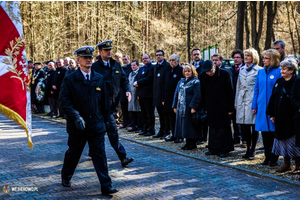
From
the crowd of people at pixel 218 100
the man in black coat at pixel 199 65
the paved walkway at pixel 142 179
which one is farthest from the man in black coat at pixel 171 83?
the paved walkway at pixel 142 179

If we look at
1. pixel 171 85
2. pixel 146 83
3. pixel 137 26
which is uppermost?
pixel 137 26

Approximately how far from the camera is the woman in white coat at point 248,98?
7.74 meters

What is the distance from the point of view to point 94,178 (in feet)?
20.7

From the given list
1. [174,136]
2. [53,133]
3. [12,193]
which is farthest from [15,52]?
[53,133]

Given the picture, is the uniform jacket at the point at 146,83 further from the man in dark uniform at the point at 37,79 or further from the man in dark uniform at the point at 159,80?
the man in dark uniform at the point at 37,79

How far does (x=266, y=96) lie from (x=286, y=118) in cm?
82

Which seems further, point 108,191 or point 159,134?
point 159,134

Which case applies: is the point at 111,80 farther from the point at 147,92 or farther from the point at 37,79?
the point at 37,79

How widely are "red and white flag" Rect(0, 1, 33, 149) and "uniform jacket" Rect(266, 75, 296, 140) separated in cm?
463

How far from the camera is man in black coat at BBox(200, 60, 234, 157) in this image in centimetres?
802

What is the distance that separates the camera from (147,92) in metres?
11.0

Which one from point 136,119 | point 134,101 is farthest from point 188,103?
point 136,119

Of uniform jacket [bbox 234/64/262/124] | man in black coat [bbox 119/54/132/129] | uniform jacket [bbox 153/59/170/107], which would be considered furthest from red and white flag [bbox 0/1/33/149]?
man in black coat [bbox 119/54/132/129]

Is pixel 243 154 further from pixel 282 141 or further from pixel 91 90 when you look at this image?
pixel 91 90
